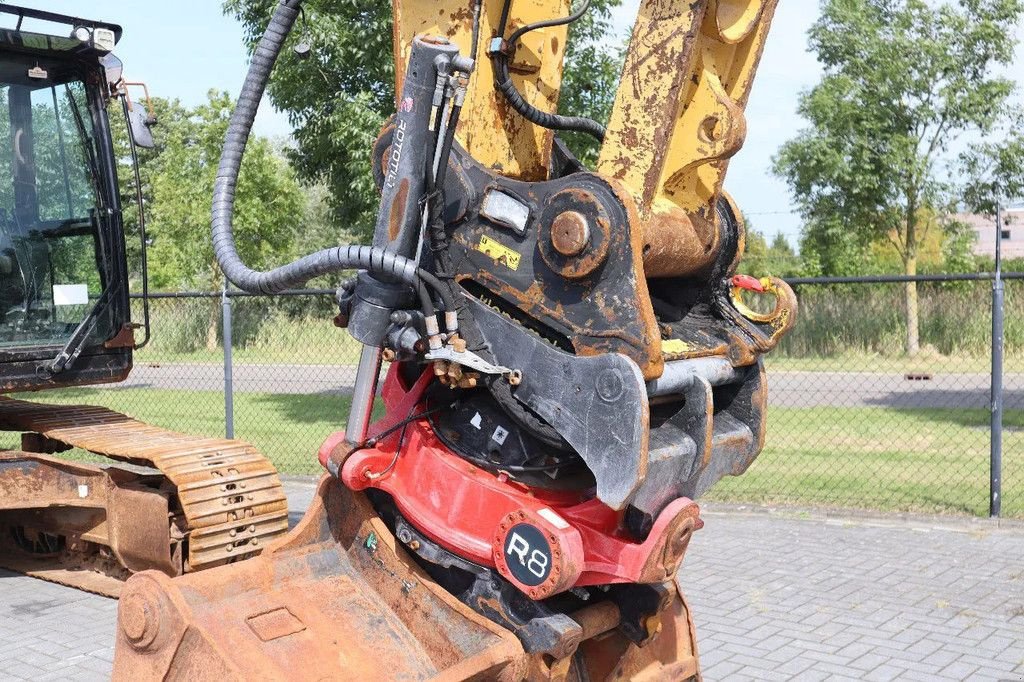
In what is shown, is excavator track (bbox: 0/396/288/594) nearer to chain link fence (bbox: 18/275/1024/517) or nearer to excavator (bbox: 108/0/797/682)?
excavator (bbox: 108/0/797/682)

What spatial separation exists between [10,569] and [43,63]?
10.8 feet

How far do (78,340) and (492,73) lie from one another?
412 centimetres

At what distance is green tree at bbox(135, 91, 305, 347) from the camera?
2453 cm

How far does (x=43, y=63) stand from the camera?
7035mm

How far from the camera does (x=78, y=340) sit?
6.92 m

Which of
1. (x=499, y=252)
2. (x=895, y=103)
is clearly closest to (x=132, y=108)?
(x=499, y=252)

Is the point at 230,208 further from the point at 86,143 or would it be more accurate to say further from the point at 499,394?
the point at 86,143

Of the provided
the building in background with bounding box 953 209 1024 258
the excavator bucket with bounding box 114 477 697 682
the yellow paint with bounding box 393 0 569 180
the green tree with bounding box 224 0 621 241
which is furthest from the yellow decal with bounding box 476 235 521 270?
the building in background with bounding box 953 209 1024 258

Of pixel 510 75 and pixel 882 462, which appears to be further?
pixel 882 462

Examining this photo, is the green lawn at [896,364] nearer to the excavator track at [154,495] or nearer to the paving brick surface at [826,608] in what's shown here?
the paving brick surface at [826,608]

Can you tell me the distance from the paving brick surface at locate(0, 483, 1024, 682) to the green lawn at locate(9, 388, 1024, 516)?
0.96 metres

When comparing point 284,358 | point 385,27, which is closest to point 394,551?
point 385,27

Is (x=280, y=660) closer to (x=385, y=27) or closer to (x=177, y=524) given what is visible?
(x=177, y=524)

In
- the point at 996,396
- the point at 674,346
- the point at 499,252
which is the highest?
the point at 499,252
